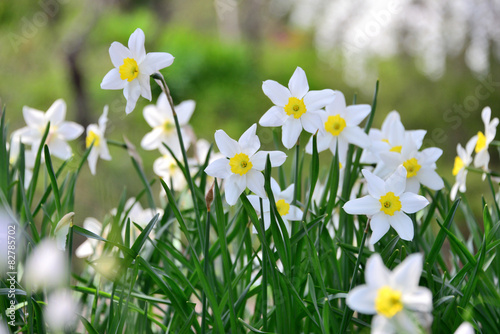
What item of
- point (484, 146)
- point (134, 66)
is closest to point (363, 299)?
point (134, 66)

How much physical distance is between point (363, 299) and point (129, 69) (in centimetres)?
44

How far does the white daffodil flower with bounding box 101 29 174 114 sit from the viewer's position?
65 cm

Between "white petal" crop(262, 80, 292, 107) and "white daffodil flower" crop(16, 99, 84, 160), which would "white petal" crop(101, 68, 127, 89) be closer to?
"white petal" crop(262, 80, 292, 107)

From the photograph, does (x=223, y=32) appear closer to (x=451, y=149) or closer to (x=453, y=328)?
(x=451, y=149)

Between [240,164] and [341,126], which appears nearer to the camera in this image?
[240,164]

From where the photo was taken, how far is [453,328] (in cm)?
63

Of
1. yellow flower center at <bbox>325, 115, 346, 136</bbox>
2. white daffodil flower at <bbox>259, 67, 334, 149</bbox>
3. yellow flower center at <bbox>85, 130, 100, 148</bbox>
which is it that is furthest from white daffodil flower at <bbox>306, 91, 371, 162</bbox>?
yellow flower center at <bbox>85, 130, 100, 148</bbox>

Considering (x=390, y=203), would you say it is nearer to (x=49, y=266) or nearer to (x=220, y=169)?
(x=220, y=169)

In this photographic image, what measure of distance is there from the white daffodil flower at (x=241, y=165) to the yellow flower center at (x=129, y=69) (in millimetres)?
153

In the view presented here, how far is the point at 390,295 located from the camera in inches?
14.8

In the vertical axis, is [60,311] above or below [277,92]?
below

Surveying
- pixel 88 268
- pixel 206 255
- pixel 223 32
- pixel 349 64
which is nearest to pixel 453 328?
pixel 206 255

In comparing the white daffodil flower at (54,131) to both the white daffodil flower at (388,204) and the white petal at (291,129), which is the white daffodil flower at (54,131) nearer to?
the white petal at (291,129)

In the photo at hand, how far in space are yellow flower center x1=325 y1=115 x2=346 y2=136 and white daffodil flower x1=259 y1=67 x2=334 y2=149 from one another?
0.39 ft
